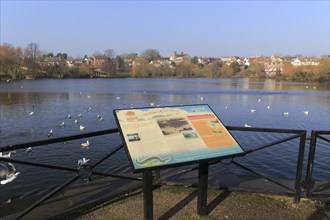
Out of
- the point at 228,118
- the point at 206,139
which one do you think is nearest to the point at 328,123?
the point at 228,118

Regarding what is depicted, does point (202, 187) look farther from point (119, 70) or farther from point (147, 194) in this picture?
point (119, 70)

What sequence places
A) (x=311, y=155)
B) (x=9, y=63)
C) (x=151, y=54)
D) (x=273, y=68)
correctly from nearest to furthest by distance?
(x=311, y=155), (x=9, y=63), (x=273, y=68), (x=151, y=54)

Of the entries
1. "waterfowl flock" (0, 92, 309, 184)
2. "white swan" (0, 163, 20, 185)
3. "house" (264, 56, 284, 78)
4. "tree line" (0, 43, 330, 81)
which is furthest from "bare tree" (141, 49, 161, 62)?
"white swan" (0, 163, 20, 185)

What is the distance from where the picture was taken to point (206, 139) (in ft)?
14.3

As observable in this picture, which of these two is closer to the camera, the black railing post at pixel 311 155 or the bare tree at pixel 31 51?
the black railing post at pixel 311 155

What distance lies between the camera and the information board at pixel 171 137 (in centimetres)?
386

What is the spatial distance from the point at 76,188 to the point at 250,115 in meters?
25.8

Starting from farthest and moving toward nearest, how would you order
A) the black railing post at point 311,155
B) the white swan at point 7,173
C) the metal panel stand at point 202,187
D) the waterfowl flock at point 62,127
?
1. the waterfowl flock at point 62,127
2. the white swan at point 7,173
3. the black railing post at point 311,155
4. the metal panel stand at point 202,187

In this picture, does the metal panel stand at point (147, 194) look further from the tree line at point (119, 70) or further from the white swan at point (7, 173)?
the tree line at point (119, 70)

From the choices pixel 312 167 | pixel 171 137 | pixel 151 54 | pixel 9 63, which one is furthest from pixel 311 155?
pixel 151 54

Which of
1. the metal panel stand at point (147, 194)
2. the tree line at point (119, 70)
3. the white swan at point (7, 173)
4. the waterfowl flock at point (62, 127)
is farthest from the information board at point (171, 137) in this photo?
the tree line at point (119, 70)

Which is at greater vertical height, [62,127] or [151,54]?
[151,54]

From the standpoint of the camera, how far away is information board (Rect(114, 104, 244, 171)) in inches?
152

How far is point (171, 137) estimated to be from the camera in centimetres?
419
